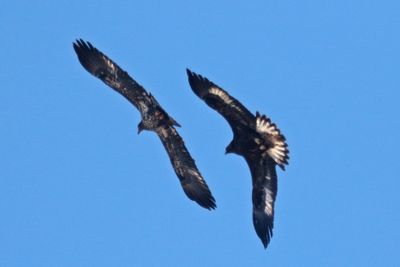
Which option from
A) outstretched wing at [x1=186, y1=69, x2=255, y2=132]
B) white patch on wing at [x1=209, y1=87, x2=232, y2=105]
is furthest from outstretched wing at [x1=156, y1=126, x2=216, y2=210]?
white patch on wing at [x1=209, y1=87, x2=232, y2=105]

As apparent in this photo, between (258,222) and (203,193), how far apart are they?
4.41ft

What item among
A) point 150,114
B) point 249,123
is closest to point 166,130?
point 150,114

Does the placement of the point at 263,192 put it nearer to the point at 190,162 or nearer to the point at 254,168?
the point at 254,168

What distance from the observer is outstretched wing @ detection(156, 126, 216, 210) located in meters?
18.5

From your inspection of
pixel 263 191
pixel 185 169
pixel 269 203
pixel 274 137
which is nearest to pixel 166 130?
pixel 185 169

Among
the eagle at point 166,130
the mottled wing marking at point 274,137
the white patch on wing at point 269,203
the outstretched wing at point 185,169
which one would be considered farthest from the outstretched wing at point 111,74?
the white patch on wing at point 269,203

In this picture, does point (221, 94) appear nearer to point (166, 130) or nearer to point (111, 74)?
point (166, 130)

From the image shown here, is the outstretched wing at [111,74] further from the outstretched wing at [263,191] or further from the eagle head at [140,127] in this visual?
the outstretched wing at [263,191]

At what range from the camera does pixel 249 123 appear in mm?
18703

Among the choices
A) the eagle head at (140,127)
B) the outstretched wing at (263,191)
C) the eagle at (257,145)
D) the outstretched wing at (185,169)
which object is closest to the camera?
the outstretched wing at (185,169)

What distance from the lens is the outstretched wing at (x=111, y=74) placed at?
18938mm

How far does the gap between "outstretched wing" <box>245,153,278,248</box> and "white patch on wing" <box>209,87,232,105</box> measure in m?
1.26

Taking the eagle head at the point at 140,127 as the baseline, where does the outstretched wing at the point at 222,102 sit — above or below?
above

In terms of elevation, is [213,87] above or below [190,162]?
above
